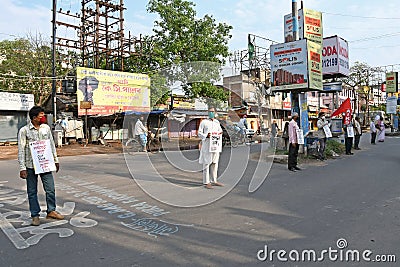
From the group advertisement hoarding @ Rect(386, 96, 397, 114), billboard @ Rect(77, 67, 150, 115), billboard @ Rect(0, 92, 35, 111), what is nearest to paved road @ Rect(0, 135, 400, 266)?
billboard @ Rect(77, 67, 150, 115)

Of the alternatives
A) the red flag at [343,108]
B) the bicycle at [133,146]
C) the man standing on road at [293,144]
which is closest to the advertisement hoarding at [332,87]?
the red flag at [343,108]

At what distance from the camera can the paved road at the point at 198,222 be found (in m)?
3.67

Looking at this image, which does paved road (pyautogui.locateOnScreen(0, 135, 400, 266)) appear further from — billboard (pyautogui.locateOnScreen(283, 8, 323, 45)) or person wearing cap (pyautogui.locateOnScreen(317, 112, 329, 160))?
billboard (pyautogui.locateOnScreen(283, 8, 323, 45))

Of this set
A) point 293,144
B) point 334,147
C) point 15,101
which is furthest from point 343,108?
point 15,101

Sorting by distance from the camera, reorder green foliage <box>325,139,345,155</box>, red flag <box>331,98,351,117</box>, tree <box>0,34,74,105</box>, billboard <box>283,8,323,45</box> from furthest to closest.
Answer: tree <box>0,34,74,105</box> < red flag <box>331,98,351,117</box> < billboard <box>283,8,323,45</box> < green foliage <box>325,139,345,155</box>

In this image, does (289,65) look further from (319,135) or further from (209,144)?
(209,144)

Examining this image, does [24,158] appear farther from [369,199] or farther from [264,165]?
[264,165]

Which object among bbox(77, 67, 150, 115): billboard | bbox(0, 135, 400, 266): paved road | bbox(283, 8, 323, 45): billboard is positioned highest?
bbox(283, 8, 323, 45): billboard

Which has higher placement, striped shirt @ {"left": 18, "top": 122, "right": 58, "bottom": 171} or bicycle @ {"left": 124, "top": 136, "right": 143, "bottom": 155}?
striped shirt @ {"left": 18, "top": 122, "right": 58, "bottom": 171}

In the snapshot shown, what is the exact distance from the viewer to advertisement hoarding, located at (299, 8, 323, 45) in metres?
13.8

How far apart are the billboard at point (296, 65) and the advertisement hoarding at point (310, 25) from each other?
1.88 meters

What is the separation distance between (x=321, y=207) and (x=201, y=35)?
67.8 feet

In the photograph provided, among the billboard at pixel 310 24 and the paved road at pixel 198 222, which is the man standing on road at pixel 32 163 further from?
the billboard at pixel 310 24

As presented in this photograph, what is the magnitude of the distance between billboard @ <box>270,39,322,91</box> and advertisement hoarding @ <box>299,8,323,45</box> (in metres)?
1.88
